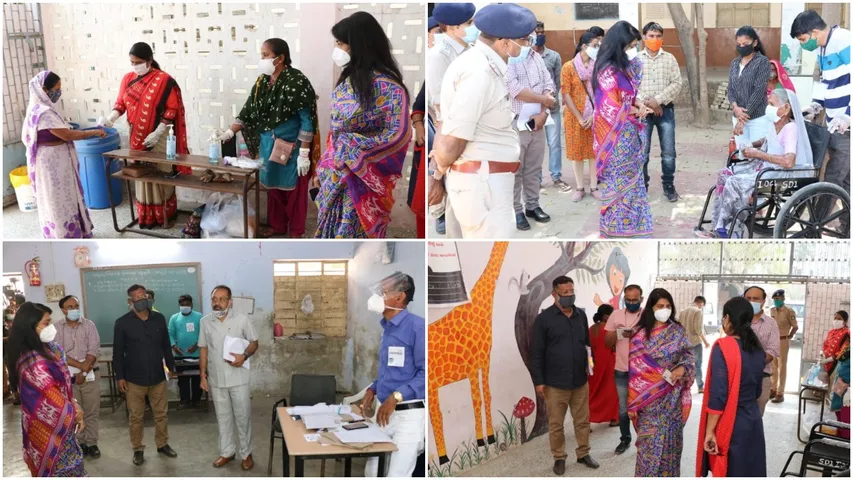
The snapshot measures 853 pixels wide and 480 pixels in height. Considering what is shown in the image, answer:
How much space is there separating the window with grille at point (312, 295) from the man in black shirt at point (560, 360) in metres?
2.04

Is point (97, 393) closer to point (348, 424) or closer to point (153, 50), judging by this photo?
point (348, 424)

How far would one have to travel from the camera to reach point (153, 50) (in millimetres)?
5910

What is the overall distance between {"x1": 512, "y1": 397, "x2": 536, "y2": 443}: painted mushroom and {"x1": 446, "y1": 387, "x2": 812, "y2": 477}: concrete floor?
0.26 ft

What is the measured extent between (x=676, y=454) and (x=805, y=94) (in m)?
5.40

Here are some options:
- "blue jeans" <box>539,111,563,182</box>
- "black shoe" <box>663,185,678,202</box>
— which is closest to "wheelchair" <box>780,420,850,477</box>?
"black shoe" <box>663,185,678,202</box>

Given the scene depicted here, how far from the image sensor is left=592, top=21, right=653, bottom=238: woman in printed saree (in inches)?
170

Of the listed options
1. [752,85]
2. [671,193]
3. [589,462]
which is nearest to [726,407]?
[589,462]

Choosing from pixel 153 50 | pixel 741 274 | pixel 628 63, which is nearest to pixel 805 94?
pixel 741 274

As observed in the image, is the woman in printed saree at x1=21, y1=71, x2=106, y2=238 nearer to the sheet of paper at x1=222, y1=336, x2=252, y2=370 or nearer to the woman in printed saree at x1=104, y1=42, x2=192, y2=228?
the woman in printed saree at x1=104, y1=42, x2=192, y2=228

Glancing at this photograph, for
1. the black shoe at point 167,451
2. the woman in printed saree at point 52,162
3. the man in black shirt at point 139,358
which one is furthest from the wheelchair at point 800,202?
the woman in printed saree at point 52,162

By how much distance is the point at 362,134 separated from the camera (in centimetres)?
404

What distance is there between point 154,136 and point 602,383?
345cm

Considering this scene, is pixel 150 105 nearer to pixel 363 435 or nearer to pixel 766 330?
pixel 363 435

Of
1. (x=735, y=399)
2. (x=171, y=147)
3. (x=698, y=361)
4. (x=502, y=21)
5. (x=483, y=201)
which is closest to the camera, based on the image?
(x=502, y=21)
